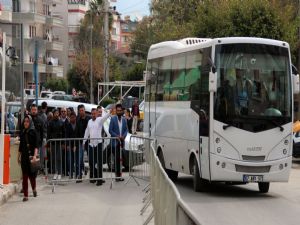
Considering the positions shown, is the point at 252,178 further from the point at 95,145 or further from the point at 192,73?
the point at 95,145

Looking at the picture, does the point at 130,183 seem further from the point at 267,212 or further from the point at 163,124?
the point at 267,212

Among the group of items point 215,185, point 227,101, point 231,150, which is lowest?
point 215,185

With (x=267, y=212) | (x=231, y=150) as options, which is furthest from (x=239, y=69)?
(x=267, y=212)

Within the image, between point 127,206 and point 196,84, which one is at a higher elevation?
point 196,84

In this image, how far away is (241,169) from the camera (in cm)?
1555

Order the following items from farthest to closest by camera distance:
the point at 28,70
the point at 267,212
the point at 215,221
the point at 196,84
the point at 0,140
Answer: the point at 28,70
the point at 196,84
the point at 0,140
the point at 267,212
the point at 215,221

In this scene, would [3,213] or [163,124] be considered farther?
[163,124]

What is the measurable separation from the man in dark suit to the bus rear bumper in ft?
10.9

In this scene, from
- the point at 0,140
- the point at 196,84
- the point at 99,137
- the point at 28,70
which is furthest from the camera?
the point at 28,70

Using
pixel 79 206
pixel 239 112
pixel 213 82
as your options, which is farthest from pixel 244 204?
pixel 79 206

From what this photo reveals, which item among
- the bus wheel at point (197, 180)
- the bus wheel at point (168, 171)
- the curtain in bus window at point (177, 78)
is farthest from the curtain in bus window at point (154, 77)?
the bus wheel at point (197, 180)

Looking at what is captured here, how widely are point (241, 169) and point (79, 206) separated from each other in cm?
373

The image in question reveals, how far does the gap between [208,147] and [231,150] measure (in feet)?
1.65

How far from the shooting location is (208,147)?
51.0 feet
